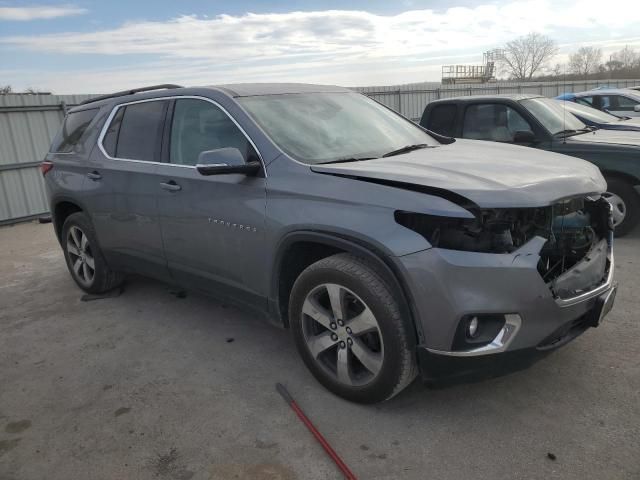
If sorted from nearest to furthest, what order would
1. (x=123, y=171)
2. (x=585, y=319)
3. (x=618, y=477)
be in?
(x=618, y=477) → (x=585, y=319) → (x=123, y=171)

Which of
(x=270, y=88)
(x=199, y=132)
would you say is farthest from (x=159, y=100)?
(x=270, y=88)

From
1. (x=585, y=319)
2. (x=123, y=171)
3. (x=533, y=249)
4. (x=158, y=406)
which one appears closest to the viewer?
(x=533, y=249)

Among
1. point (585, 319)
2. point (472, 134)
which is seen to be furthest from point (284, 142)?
point (472, 134)

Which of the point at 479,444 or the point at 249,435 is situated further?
the point at 249,435

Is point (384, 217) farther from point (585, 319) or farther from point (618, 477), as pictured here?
point (618, 477)

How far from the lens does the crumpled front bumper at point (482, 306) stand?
7.90 ft

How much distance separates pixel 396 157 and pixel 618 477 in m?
2.02

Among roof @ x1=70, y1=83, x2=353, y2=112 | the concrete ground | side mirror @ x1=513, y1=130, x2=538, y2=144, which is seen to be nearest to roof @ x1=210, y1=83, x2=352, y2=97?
roof @ x1=70, y1=83, x2=353, y2=112

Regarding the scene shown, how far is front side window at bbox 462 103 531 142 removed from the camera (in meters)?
6.64

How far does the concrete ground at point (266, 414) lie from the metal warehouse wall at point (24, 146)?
709 centimetres

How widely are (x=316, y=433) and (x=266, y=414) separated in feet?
1.26

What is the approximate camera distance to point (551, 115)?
669 centimetres

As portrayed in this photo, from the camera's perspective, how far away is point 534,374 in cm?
318

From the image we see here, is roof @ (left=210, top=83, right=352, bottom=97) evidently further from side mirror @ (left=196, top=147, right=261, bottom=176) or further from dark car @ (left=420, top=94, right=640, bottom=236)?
dark car @ (left=420, top=94, right=640, bottom=236)
